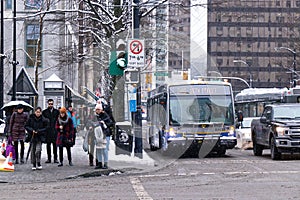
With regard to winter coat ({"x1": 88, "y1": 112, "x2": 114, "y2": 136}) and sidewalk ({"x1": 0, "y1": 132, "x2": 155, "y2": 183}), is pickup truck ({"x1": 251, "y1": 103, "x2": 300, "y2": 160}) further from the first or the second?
winter coat ({"x1": 88, "y1": 112, "x2": 114, "y2": 136})

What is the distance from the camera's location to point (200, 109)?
23547 millimetres

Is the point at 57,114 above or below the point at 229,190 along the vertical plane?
above

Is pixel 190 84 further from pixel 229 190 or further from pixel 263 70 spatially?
pixel 263 70

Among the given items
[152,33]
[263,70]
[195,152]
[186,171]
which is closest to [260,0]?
[263,70]

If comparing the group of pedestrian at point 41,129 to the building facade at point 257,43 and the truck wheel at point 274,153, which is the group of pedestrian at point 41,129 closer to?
the truck wheel at point 274,153

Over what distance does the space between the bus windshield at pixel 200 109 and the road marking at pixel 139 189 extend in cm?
783

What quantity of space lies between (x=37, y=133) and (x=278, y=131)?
775 centimetres

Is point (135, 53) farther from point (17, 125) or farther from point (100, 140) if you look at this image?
point (17, 125)

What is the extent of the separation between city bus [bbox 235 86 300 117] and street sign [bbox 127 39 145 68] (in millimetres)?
14478

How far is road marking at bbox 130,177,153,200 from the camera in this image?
480 inches

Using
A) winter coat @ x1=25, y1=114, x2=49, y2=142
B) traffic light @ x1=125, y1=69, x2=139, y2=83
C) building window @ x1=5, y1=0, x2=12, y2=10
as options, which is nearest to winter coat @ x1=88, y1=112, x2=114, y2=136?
winter coat @ x1=25, y1=114, x2=49, y2=142

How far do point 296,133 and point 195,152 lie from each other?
4750mm

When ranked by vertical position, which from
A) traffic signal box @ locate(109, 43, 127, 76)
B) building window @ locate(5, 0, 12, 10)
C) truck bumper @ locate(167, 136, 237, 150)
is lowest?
truck bumper @ locate(167, 136, 237, 150)

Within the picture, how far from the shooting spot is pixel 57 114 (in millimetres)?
19484
